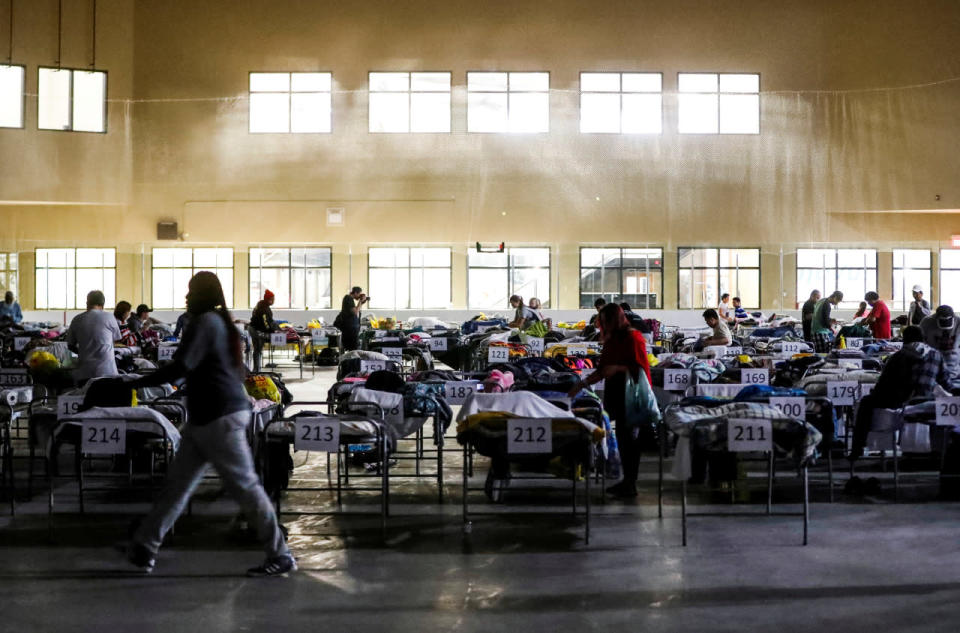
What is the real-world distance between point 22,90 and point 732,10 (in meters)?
18.0

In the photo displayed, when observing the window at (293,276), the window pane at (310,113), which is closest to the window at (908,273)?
the window at (293,276)

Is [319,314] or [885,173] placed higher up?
[885,173]

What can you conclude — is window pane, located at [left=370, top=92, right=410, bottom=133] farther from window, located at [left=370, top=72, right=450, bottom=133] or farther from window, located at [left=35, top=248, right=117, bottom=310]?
window, located at [left=35, top=248, right=117, bottom=310]

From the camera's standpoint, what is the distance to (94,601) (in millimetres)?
6168

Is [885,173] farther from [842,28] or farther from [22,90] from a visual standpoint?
[22,90]

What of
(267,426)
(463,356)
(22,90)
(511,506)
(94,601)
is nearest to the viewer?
(94,601)

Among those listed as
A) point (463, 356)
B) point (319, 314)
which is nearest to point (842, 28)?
point (319, 314)

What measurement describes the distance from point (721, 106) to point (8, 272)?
1892 cm

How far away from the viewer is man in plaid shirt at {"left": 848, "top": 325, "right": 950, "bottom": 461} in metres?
9.31

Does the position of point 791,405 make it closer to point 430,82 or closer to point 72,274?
point 430,82

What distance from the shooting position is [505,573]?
22.2 ft

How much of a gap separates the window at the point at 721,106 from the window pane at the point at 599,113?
67.8 inches

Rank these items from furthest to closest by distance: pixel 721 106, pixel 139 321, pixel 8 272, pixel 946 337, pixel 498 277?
pixel 721 106 → pixel 498 277 → pixel 8 272 → pixel 139 321 → pixel 946 337

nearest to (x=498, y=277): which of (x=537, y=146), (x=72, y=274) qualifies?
(x=537, y=146)
